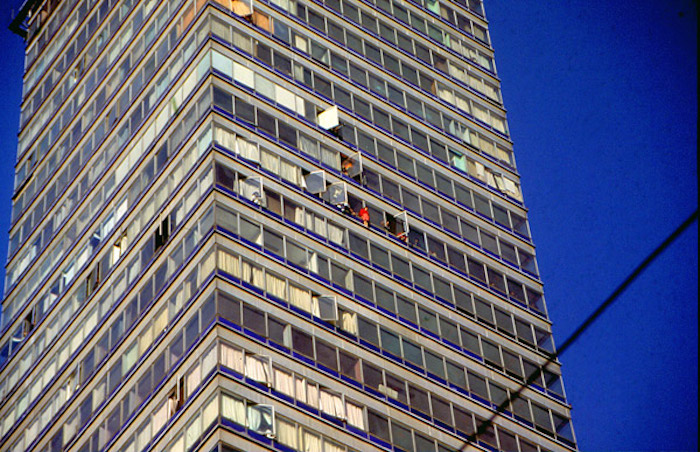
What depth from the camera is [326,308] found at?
238 feet

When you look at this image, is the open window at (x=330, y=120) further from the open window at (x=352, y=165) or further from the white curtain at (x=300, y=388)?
the white curtain at (x=300, y=388)

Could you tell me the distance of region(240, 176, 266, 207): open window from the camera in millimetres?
74375

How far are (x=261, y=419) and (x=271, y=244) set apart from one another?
38.6 feet

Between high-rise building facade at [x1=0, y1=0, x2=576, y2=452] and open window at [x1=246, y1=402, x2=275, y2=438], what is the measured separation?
11cm

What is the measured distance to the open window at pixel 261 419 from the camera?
209ft

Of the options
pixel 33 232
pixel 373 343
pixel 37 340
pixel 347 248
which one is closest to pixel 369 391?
pixel 373 343

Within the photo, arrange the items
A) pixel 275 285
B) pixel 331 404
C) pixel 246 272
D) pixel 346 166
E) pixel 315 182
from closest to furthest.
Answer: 1. pixel 331 404
2. pixel 246 272
3. pixel 275 285
4. pixel 315 182
5. pixel 346 166

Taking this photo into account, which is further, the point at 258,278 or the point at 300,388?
the point at 258,278

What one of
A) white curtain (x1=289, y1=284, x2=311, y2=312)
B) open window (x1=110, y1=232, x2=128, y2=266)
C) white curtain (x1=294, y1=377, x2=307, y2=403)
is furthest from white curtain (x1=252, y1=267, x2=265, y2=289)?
open window (x1=110, y1=232, x2=128, y2=266)

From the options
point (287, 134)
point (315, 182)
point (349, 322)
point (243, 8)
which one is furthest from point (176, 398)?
point (243, 8)

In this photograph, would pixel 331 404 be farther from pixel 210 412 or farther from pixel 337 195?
pixel 337 195

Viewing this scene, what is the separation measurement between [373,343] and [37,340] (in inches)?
875

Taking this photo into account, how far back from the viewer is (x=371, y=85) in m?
89.7

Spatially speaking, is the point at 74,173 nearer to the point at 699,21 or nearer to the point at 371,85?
the point at 371,85
